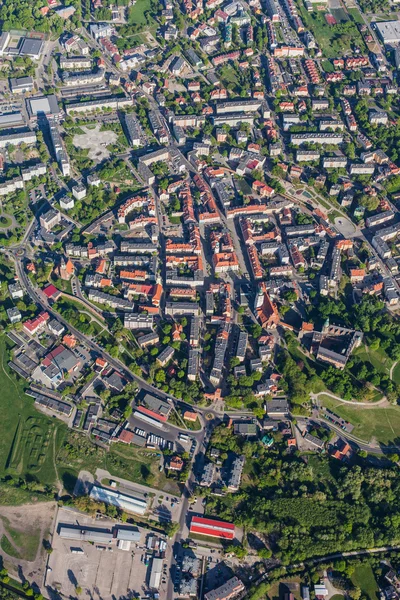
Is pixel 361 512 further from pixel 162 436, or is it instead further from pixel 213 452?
pixel 162 436

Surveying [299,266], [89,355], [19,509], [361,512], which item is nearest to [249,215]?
[299,266]

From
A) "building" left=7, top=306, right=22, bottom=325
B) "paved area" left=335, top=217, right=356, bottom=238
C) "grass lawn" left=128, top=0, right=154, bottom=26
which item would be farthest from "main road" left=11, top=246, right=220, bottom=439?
"grass lawn" left=128, top=0, right=154, bottom=26

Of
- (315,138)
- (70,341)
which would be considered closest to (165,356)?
(70,341)

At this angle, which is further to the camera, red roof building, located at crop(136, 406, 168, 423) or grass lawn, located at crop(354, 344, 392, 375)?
grass lawn, located at crop(354, 344, 392, 375)

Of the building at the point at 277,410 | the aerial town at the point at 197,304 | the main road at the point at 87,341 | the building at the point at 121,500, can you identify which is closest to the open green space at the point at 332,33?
the aerial town at the point at 197,304

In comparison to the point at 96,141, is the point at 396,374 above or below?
below

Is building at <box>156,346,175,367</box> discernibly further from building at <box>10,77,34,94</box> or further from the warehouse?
building at <box>10,77,34,94</box>

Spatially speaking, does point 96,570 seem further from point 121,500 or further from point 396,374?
point 396,374
